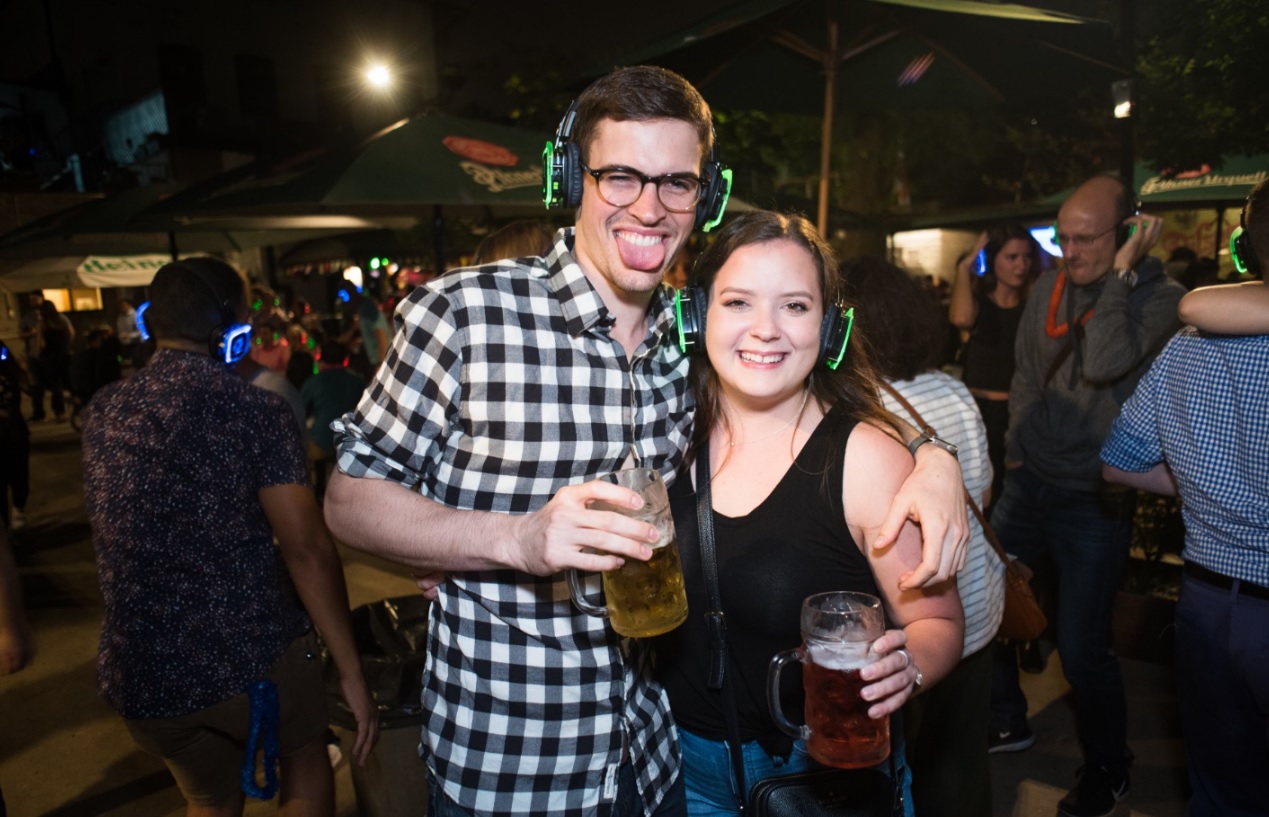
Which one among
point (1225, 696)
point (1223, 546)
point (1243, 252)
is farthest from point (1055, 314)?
point (1225, 696)

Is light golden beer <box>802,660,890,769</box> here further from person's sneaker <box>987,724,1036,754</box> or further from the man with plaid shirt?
person's sneaker <box>987,724,1036,754</box>

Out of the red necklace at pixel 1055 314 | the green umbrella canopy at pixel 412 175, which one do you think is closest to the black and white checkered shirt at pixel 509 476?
the red necklace at pixel 1055 314

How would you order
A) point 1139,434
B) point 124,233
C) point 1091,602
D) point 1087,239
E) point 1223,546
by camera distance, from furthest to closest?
point 124,233
point 1087,239
point 1091,602
point 1139,434
point 1223,546

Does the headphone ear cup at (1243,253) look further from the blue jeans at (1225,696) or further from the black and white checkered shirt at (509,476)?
the black and white checkered shirt at (509,476)

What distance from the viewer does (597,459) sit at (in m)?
1.87

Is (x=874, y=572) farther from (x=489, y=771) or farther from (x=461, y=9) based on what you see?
(x=461, y=9)

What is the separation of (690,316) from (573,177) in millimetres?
452

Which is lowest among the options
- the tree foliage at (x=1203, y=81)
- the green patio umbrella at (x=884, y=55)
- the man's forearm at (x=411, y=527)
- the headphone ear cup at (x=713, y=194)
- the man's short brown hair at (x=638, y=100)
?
the man's forearm at (x=411, y=527)

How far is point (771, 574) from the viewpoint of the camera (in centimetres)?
183

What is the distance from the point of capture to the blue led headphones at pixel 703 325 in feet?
6.30

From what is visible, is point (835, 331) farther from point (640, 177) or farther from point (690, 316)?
point (640, 177)

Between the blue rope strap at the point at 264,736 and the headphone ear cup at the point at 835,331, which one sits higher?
the headphone ear cup at the point at 835,331

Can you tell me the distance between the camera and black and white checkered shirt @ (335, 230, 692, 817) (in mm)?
1796

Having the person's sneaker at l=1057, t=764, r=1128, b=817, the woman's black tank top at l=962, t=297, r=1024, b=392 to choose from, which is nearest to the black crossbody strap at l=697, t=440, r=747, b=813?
the person's sneaker at l=1057, t=764, r=1128, b=817
